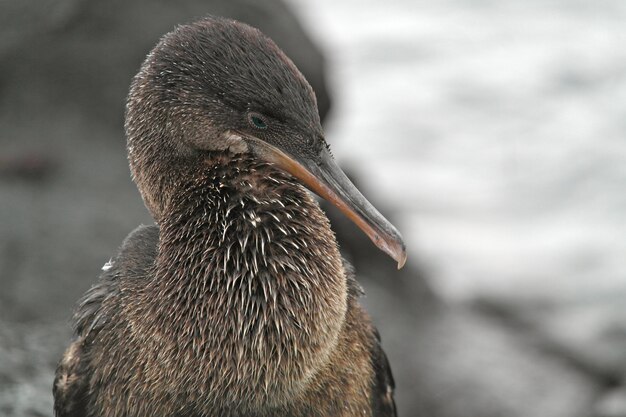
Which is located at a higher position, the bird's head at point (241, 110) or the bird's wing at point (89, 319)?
the bird's head at point (241, 110)

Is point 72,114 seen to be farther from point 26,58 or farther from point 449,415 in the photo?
point 449,415

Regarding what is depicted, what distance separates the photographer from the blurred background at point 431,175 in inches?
262

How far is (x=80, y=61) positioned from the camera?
7715 millimetres

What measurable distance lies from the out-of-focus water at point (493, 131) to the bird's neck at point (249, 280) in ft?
17.1

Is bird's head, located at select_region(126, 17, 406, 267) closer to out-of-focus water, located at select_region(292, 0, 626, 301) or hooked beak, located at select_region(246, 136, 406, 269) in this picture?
hooked beak, located at select_region(246, 136, 406, 269)

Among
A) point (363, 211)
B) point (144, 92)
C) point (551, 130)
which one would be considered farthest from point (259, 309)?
point (551, 130)

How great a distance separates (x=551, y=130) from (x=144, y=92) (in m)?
8.71

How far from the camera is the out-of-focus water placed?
10.1 metres

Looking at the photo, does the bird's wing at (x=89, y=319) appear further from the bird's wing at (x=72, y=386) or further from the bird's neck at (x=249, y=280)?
the bird's neck at (x=249, y=280)

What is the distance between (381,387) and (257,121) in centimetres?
148

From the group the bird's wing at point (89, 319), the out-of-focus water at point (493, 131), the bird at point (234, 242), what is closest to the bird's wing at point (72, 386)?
the bird's wing at point (89, 319)

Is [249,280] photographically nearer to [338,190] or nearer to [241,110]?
[338,190]

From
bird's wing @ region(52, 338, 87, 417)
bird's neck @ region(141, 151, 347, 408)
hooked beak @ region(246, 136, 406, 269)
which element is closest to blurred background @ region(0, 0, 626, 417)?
bird's wing @ region(52, 338, 87, 417)

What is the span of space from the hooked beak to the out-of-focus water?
17.0 ft
